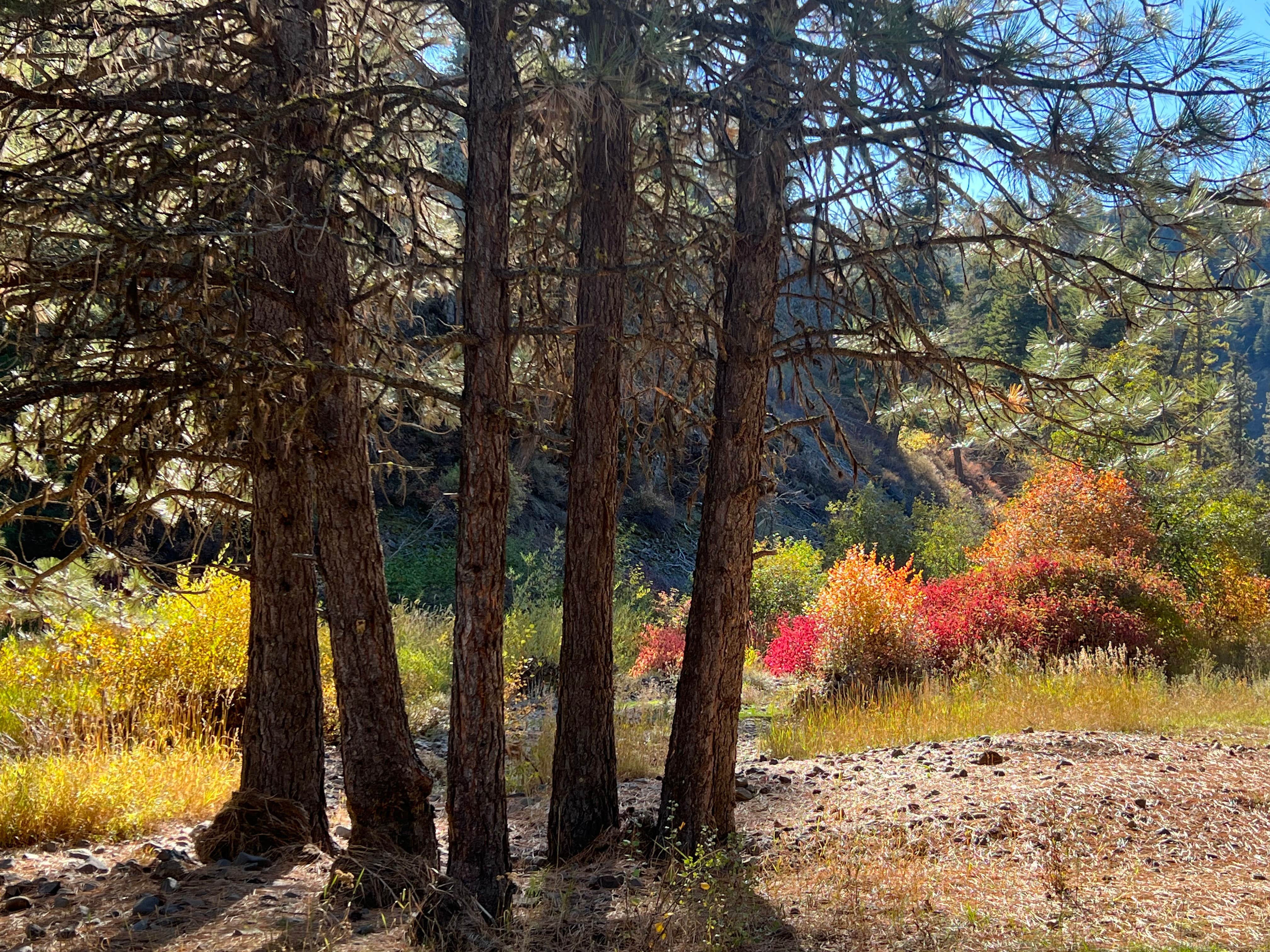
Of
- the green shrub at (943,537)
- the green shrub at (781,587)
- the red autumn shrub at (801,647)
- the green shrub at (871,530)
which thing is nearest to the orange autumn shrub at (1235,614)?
the green shrub at (943,537)

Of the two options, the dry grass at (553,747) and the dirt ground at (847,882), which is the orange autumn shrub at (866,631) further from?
the dirt ground at (847,882)

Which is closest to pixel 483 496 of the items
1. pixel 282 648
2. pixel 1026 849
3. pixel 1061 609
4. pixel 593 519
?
pixel 593 519

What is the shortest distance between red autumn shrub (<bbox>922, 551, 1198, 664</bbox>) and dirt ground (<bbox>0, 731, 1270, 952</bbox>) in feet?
15.2

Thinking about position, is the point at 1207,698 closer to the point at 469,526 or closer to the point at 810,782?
the point at 810,782

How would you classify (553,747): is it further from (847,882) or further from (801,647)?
(801,647)

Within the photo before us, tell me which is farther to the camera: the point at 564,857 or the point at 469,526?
the point at 564,857

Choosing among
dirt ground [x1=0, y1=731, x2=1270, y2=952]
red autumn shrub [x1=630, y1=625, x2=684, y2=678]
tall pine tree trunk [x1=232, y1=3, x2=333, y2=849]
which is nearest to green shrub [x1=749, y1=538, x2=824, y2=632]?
red autumn shrub [x1=630, y1=625, x2=684, y2=678]

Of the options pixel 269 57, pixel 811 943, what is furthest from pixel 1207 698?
pixel 269 57

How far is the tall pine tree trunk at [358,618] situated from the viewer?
4551 millimetres

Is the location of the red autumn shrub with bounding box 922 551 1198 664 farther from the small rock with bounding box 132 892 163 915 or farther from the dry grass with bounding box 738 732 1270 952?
the small rock with bounding box 132 892 163 915

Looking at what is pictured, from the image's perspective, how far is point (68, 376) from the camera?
13.1 ft

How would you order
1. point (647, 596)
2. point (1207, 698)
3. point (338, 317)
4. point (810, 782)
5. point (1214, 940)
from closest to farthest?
point (1214, 940), point (338, 317), point (810, 782), point (1207, 698), point (647, 596)

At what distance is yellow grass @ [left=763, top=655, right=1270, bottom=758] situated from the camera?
799 cm

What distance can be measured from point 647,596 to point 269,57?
1256cm
